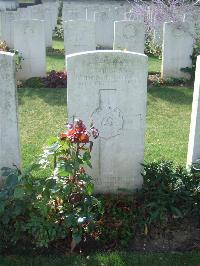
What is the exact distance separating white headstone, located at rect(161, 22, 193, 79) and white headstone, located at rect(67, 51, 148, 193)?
6.50 metres

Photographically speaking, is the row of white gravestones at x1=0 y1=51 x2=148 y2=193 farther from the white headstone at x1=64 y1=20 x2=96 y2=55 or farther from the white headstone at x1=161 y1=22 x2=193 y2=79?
the white headstone at x1=64 y1=20 x2=96 y2=55

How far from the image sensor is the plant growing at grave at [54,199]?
435 cm

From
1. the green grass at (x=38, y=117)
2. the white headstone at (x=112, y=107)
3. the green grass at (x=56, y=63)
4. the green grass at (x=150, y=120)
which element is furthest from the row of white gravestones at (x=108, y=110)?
the green grass at (x=56, y=63)

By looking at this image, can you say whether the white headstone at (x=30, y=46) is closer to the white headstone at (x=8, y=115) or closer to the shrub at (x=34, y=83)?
the shrub at (x=34, y=83)

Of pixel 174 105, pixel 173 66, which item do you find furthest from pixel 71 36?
pixel 174 105

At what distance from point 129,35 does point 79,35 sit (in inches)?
54.6

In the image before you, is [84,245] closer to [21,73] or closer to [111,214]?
[111,214]

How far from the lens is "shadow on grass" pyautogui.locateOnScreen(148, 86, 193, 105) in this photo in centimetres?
997

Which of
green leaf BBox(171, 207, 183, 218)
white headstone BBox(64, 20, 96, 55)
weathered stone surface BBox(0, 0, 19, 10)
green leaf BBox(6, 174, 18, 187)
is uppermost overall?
weathered stone surface BBox(0, 0, 19, 10)

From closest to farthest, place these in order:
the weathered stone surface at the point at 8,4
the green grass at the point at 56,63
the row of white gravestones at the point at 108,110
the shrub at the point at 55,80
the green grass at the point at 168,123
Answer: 1. the row of white gravestones at the point at 108,110
2. the green grass at the point at 168,123
3. the shrub at the point at 55,80
4. the green grass at the point at 56,63
5. the weathered stone surface at the point at 8,4

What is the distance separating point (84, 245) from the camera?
4.73 m

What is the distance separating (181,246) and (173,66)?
7.55 metres

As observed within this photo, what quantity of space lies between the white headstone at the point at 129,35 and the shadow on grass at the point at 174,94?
1.34m

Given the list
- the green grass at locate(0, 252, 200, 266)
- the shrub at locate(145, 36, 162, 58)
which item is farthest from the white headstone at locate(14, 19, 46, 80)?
the green grass at locate(0, 252, 200, 266)
